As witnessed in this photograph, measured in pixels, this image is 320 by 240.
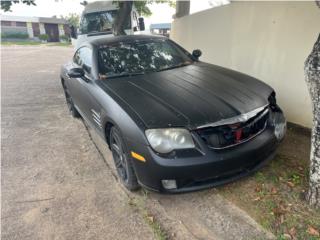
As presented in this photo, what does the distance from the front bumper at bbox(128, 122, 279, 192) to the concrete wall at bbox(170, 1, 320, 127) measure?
6.32 feet

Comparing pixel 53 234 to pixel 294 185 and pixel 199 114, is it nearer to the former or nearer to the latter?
pixel 199 114

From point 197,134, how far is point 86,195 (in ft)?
4.74

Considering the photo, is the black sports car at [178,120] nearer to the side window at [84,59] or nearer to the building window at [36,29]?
the side window at [84,59]

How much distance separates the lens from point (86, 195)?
2992mm

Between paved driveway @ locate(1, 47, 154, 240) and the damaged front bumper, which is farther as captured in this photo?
paved driveway @ locate(1, 47, 154, 240)

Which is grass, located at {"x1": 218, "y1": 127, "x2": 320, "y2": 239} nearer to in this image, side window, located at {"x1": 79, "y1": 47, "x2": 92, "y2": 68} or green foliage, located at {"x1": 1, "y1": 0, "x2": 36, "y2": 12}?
side window, located at {"x1": 79, "y1": 47, "x2": 92, "y2": 68}

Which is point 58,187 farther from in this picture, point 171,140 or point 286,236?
point 286,236

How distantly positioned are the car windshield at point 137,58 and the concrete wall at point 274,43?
1386 mm

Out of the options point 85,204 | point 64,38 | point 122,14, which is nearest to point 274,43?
point 85,204

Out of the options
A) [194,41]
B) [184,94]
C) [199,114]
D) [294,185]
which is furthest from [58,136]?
[194,41]

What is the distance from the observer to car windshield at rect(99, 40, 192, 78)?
3.57 m

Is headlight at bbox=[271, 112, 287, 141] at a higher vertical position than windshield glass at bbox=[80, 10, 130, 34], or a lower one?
lower

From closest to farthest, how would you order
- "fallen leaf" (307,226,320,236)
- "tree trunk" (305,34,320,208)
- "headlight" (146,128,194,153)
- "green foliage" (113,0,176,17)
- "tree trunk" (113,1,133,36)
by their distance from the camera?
1. "tree trunk" (305,34,320,208)
2. "fallen leaf" (307,226,320,236)
3. "headlight" (146,128,194,153)
4. "tree trunk" (113,1,133,36)
5. "green foliage" (113,0,176,17)

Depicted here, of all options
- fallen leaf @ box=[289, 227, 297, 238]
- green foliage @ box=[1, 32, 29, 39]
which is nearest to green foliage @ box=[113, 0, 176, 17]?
fallen leaf @ box=[289, 227, 297, 238]
